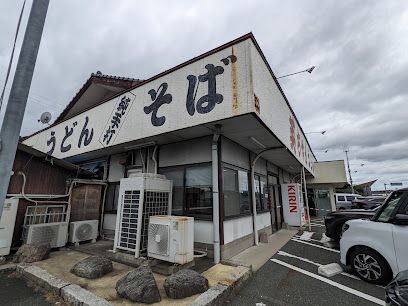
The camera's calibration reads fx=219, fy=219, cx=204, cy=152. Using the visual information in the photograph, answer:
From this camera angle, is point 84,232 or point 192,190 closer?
point 192,190

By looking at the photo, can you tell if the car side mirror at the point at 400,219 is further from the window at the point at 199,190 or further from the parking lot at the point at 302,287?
the window at the point at 199,190

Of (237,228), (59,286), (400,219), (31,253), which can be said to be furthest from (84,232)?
(400,219)

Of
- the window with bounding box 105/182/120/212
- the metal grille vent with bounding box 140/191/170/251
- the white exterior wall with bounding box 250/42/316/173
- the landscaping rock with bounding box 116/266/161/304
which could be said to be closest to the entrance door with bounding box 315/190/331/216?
the white exterior wall with bounding box 250/42/316/173

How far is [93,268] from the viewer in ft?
14.4

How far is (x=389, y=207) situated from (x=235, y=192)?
11.8 feet

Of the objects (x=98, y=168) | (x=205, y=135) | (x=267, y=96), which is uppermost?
(x=267, y=96)

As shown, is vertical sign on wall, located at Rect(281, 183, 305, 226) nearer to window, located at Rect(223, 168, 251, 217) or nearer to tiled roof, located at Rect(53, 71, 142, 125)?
window, located at Rect(223, 168, 251, 217)

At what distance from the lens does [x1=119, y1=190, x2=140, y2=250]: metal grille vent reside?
A: 558 centimetres

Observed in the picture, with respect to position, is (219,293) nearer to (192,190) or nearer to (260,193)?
(192,190)

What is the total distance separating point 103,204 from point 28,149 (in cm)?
319

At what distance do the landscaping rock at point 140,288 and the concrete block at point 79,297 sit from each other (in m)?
0.33

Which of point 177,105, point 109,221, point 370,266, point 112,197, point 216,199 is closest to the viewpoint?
point 370,266

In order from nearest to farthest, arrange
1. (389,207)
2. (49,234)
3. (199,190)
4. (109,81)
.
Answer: (389,207)
(199,190)
(49,234)
(109,81)

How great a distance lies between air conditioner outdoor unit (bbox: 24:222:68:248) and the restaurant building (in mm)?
1776
